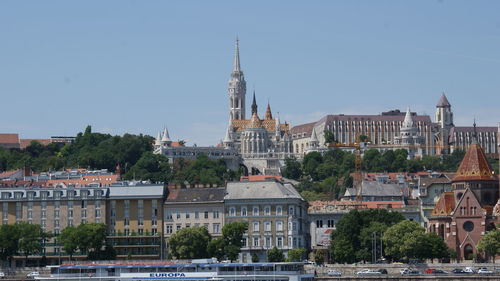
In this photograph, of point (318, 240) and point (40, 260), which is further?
point (318, 240)

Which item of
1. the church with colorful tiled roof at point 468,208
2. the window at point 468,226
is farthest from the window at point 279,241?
the window at point 468,226

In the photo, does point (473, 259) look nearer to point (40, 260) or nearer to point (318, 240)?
point (318, 240)

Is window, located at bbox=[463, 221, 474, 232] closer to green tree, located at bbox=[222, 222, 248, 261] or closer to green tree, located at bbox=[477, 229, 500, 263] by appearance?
green tree, located at bbox=[477, 229, 500, 263]

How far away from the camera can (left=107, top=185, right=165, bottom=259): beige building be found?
142 metres

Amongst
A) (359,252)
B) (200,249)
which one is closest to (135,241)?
→ (200,249)

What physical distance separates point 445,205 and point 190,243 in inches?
1213

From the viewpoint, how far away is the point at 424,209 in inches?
6422

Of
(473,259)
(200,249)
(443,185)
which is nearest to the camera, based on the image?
(200,249)

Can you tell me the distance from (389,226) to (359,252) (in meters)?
9.21

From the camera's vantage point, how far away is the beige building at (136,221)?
142 meters

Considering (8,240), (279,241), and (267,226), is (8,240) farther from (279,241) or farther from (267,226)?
(279,241)

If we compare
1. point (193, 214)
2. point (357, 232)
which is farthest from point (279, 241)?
point (193, 214)

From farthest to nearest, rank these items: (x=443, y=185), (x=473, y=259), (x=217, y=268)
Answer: (x=443, y=185) < (x=473, y=259) < (x=217, y=268)

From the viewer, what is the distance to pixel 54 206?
145500mm
